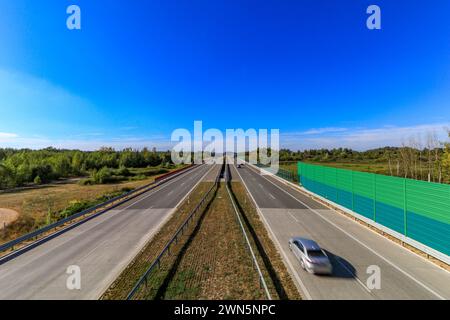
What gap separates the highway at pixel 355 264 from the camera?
297 inches

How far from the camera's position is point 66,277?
873cm

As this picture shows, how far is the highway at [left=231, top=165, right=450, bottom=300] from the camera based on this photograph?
755 cm

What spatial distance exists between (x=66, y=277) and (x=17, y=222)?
1882 cm

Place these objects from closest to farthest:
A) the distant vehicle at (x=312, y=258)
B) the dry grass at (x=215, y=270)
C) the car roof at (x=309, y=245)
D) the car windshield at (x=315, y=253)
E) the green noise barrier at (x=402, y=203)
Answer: the dry grass at (x=215, y=270)
the distant vehicle at (x=312, y=258)
the car windshield at (x=315, y=253)
the car roof at (x=309, y=245)
the green noise barrier at (x=402, y=203)

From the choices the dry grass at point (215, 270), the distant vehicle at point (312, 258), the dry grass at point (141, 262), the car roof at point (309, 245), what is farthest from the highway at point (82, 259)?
the car roof at point (309, 245)

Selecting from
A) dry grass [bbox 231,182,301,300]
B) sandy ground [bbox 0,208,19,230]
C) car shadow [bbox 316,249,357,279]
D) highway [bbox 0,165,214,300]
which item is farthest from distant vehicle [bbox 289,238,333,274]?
sandy ground [bbox 0,208,19,230]

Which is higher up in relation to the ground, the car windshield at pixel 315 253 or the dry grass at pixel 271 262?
the car windshield at pixel 315 253

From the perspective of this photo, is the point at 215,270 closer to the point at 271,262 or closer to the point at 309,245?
the point at 271,262

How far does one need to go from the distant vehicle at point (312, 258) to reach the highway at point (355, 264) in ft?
0.95

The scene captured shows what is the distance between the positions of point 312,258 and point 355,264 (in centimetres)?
266

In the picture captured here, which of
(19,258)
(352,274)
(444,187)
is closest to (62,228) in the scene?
(19,258)

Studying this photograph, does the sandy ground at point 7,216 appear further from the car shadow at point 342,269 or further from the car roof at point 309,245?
the car shadow at point 342,269
